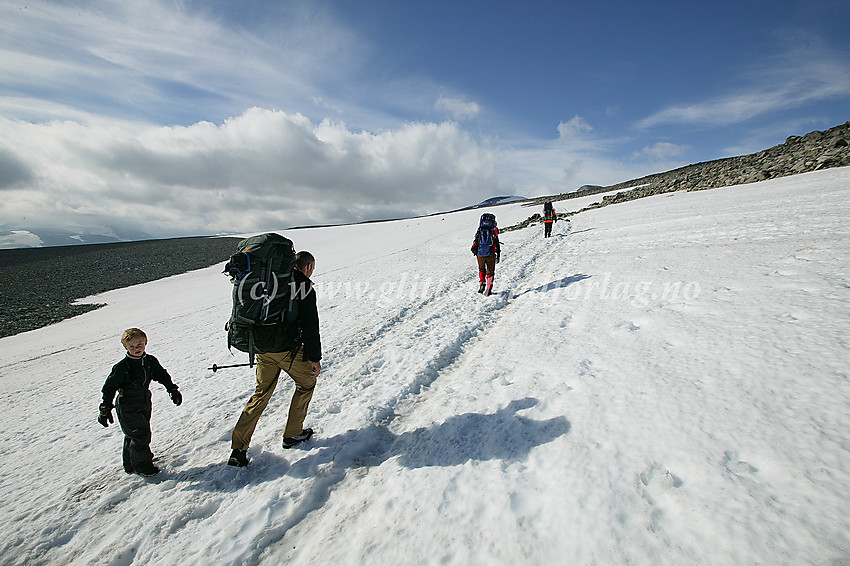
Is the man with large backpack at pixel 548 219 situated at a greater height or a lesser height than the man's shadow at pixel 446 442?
greater

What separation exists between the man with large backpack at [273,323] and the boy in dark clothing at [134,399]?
0.99m

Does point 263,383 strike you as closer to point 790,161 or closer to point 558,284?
point 558,284

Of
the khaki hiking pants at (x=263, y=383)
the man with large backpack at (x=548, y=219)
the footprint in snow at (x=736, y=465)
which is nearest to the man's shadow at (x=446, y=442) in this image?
the khaki hiking pants at (x=263, y=383)

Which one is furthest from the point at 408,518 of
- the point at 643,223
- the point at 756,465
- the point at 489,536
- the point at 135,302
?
the point at 135,302

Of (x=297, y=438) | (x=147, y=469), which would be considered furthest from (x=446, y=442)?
(x=147, y=469)

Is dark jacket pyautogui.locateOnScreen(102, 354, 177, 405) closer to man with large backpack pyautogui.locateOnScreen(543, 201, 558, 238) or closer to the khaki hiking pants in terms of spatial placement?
the khaki hiking pants

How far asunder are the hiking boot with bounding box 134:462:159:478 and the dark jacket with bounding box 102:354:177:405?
0.79 metres

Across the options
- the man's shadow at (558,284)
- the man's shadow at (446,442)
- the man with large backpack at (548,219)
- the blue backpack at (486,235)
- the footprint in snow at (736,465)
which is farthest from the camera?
the man with large backpack at (548,219)

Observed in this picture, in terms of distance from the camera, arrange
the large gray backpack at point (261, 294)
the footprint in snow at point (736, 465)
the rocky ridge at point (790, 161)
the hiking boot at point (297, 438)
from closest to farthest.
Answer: the footprint in snow at point (736, 465), the large gray backpack at point (261, 294), the hiking boot at point (297, 438), the rocky ridge at point (790, 161)

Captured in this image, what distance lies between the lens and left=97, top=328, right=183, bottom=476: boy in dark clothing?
3688mm

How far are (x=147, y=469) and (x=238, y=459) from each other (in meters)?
1.07

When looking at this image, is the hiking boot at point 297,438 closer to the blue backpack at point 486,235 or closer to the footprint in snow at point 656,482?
A: the footprint in snow at point 656,482

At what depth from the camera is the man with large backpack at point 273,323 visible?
350 centimetres

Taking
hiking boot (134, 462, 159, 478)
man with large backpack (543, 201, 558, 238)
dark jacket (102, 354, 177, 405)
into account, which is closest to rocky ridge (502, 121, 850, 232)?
man with large backpack (543, 201, 558, 238)
